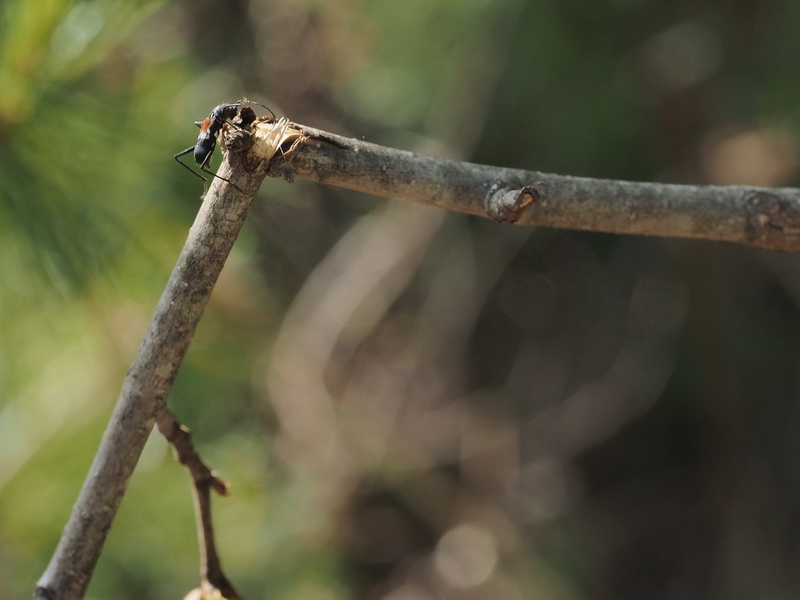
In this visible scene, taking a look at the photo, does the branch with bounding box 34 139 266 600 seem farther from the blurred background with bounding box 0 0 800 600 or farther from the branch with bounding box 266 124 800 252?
the blurred background with bounding box 0 0 800 600

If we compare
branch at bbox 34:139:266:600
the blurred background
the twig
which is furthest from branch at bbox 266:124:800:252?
the blurred background

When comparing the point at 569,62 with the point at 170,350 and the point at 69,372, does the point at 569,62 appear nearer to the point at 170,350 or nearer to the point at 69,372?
the point at 69,372

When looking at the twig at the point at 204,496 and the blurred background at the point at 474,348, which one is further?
the blurred background at the point at 474,348

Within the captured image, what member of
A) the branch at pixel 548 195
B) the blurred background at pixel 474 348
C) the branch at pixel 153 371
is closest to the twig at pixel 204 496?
the branch at pixel 153 371

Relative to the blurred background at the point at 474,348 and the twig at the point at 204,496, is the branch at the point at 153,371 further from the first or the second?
the blurred background at the point at 474,348

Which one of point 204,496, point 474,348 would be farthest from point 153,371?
point 474,348

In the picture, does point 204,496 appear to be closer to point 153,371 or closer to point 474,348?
point 153,371
